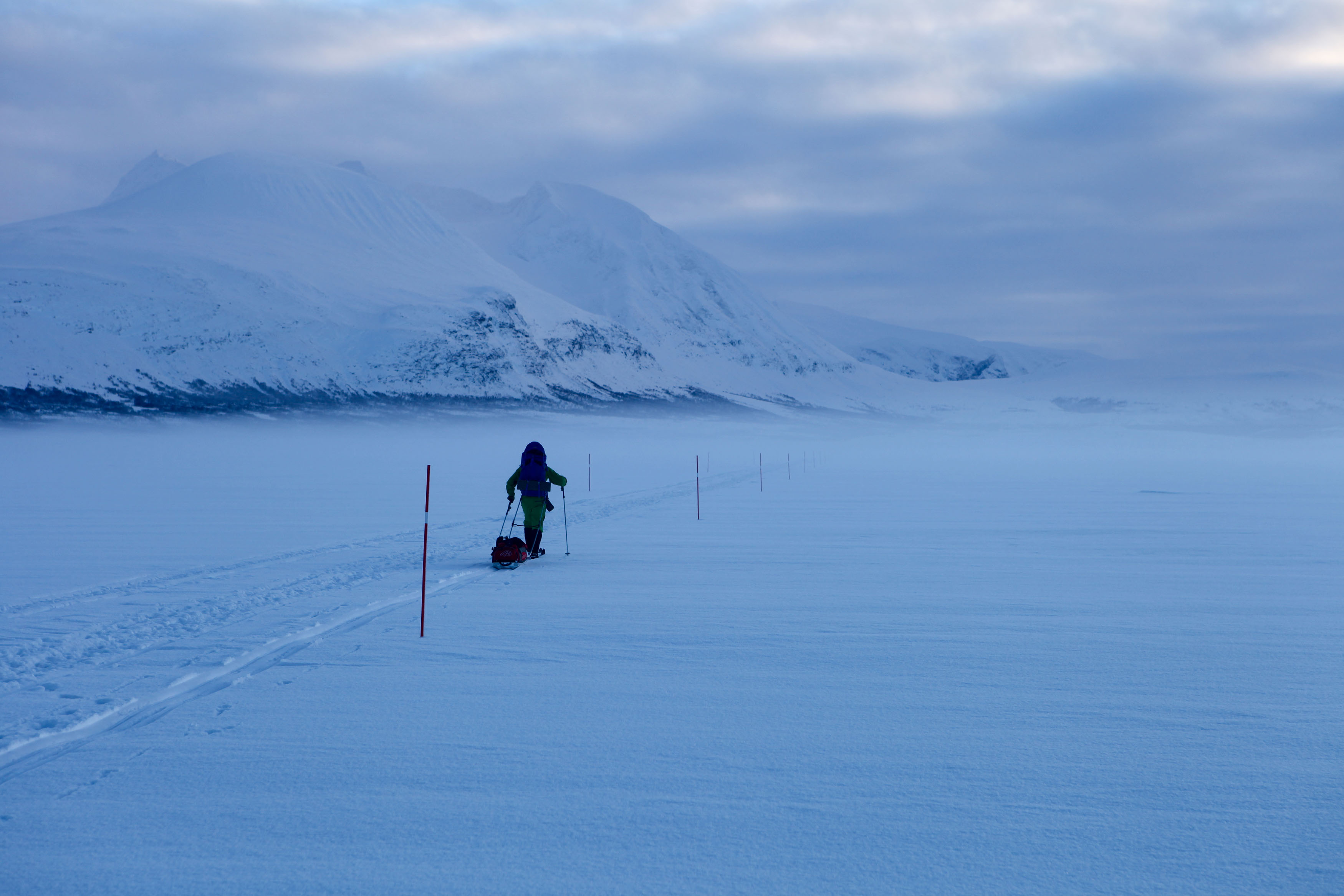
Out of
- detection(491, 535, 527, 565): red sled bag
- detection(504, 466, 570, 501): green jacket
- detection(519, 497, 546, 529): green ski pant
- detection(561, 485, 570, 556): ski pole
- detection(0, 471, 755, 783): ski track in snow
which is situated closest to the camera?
detection(0, 471, 755, 783): ski track in snow

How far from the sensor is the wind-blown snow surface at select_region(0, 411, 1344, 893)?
406 cm

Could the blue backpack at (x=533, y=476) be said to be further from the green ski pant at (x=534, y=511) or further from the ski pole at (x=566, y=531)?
the ski pole at (x=566, y=531)

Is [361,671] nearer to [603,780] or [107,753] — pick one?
[107,753]

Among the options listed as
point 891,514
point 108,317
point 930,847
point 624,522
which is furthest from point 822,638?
point 108,317

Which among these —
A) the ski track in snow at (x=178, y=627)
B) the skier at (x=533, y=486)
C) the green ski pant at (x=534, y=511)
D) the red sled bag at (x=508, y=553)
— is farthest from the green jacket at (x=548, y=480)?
the ski track in snow at (x=178, y=627)

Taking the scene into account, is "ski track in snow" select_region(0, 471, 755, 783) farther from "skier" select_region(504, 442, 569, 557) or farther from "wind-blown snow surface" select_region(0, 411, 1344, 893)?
"skier" select_region(504, 442, 569, 557)

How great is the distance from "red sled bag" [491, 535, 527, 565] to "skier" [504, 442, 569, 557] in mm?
464

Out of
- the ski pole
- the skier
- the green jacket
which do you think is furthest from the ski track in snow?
the ski pole

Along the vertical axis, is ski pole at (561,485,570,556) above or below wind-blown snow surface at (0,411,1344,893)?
above

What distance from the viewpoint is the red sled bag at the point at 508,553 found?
40.2 ft

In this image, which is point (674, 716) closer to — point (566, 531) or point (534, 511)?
point (534, 511)

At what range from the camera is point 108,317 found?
18175 centimetres

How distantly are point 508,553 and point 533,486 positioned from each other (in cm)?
89

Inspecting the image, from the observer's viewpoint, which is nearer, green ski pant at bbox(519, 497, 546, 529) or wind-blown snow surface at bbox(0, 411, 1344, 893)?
wind-blown snow surface at bbox(0, 411, 1344, 893)
